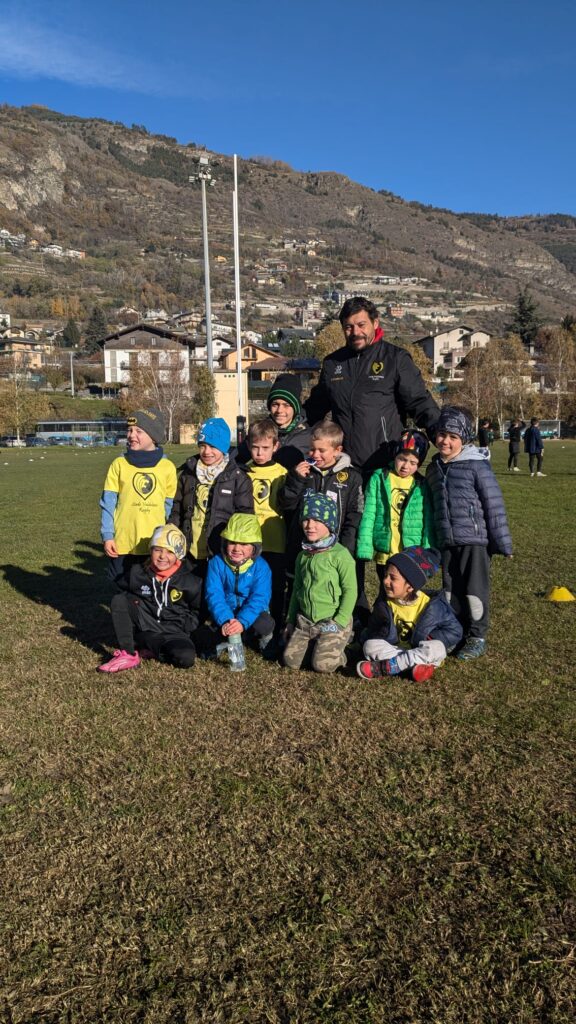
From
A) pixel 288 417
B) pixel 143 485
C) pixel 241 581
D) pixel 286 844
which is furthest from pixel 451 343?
pixel 286 844

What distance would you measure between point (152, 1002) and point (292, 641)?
9.77ft

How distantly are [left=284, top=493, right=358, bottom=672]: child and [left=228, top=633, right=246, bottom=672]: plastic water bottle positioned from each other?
313mm

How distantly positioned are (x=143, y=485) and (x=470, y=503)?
2520 millimetres

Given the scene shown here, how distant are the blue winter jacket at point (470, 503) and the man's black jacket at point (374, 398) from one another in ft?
1.26

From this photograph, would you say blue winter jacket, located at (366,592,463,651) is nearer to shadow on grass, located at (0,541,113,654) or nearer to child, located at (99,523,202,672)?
child, located at (99,523,202,672)

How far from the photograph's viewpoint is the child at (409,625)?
480cm

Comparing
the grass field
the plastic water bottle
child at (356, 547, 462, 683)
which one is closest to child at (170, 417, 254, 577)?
the plastic water bottle

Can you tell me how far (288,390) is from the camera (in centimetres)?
558

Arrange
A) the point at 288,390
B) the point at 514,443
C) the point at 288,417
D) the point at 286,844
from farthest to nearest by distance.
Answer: the point at 514,443
the point at 288,417
the point at 288,390
the point at 286,844

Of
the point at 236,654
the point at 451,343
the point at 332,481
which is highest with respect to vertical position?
the point at 451,343

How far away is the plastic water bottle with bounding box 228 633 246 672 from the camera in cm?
500

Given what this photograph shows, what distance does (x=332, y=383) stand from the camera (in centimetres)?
536

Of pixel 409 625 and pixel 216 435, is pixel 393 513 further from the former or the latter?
pixel 216 435

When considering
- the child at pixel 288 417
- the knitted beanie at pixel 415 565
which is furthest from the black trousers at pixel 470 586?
the child at pixel 288 417
